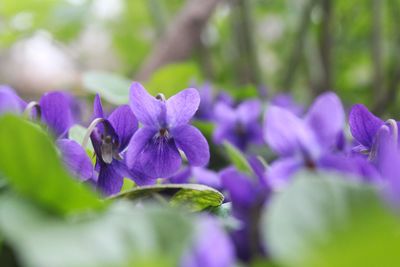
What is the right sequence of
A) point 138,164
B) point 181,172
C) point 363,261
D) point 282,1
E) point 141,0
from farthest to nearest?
point 141,0, point 282,1, point 181,172, point 138,164, point 363,261

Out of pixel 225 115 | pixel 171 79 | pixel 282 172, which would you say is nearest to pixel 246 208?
pixel 282 172

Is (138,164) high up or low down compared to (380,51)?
up

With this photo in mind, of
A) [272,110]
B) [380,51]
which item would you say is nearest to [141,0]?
[380,51]

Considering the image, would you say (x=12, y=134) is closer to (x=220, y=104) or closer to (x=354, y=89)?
(x=220, y=104)

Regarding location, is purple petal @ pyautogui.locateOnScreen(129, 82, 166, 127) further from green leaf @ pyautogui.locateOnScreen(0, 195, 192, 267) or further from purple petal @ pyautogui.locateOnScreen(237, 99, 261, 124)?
purple petal @ pyautogui.locateOnScreen(237, 99, 261, 124)

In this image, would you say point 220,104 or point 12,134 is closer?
point 12,134
